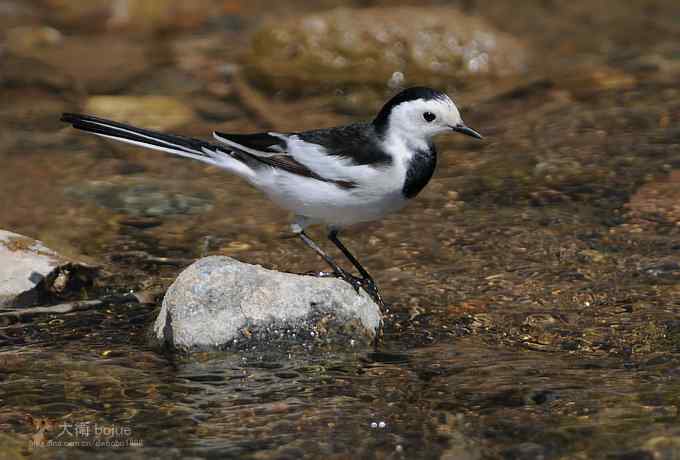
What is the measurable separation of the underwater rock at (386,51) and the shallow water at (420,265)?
339mm

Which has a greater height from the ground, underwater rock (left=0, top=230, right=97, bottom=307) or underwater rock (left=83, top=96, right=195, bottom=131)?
underwater rock (left=83, top=96, right=195, bottom=131)

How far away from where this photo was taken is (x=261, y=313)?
237 inches

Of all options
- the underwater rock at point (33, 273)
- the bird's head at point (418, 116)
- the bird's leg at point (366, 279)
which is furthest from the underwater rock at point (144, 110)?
the bird's head at point (418, 116)

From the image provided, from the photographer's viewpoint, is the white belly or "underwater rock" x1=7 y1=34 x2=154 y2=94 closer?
the white belly

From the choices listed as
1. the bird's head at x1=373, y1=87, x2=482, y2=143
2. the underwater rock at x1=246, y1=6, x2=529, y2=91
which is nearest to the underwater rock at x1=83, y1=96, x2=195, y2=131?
the underwater rock at x1=246, y1=6, x2=529, y2=91

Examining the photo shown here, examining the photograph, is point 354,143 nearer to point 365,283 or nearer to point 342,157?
point 342,157

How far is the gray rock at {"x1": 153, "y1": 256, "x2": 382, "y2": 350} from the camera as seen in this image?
6.02m

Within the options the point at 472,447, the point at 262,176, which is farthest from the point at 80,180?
the point at 472,447

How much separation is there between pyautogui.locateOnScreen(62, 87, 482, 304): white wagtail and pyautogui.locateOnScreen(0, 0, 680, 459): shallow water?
2.49ft

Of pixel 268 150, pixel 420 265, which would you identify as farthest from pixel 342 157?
pixel 420 265

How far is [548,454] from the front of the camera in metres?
4.84

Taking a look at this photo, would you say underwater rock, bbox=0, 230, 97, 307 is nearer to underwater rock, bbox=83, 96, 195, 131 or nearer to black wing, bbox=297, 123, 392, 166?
black wing, bbox=297, 123, 392, 166

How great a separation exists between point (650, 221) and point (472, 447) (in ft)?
11.2

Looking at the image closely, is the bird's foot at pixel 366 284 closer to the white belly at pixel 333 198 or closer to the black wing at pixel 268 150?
the white belly at pixel 333 198
